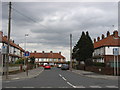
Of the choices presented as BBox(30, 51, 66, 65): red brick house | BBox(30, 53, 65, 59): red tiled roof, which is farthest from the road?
BBox(30, 53, 65, 59): red tiled roof

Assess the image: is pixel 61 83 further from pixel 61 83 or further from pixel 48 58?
pixel 48 58

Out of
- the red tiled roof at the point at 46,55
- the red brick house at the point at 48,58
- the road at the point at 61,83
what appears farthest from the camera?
the red tiled roof at the point at 46,55

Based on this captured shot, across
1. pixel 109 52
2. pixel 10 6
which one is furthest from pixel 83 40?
pixel 10 6

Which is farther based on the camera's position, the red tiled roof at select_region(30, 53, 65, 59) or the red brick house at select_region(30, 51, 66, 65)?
the red tiled roof at select_region(30, 53, 65, 59)

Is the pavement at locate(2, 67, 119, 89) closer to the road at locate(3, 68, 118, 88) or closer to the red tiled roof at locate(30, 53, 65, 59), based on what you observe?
the road at locate(3, 68, 118, 88)

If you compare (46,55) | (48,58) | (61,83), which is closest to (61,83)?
(61,83)

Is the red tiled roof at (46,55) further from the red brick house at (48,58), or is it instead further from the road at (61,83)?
the road at (61,83)

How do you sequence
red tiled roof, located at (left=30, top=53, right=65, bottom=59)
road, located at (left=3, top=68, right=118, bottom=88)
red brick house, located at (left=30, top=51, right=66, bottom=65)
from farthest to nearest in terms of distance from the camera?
red tiled roof, located at (left=30, top=53, right=65, bottom=59)
red brick house, located at (left=30, top=51, right=66, bottom=65)
road, located at (left=3, top=68, right=118, bottom=88)

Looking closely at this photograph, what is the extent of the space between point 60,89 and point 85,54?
44485 millimetres

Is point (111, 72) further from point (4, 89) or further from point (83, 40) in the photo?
point (83, 40)

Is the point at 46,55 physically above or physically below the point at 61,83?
above

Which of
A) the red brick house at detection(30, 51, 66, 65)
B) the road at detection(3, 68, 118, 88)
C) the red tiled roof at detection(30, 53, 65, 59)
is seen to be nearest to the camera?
the road at detection(3, 68, 118, 88)

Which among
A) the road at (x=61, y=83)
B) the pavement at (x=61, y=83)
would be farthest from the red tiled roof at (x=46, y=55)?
the road at (x=61, y=83)

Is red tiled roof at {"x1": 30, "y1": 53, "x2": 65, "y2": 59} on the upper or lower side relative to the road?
upper
